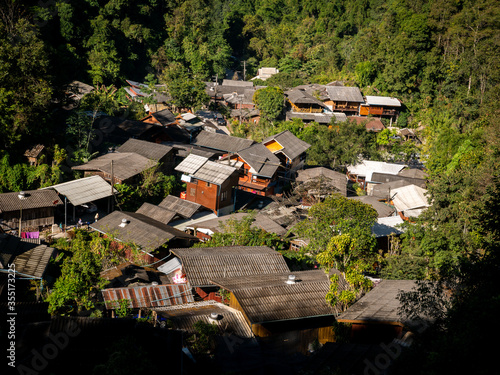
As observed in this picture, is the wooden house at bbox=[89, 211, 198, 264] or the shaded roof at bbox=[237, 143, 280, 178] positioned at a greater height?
the shaded roof at bbox=[237, 143, 280, 178]

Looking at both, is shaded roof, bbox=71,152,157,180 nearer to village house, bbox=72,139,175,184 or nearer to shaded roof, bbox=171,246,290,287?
village house, bbox=72,139,175,184

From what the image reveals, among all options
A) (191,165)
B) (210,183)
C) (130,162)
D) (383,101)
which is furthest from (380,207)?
(383,101)

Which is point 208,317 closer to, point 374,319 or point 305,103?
point 374,319

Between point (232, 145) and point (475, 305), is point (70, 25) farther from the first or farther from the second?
point (475, 305)

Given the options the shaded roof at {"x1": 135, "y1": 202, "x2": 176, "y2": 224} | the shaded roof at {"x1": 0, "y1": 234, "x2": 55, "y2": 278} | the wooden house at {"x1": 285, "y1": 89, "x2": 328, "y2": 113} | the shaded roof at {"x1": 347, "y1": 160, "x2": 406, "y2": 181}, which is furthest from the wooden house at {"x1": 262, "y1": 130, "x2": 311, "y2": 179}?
the shaded roof at {"x1": 0, "y1": 234, "x2": 55, "y2": 278}

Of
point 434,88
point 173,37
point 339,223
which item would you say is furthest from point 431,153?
point 173,37

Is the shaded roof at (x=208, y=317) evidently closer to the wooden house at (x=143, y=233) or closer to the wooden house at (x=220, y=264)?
the wooden house at (x=220, y=264)
